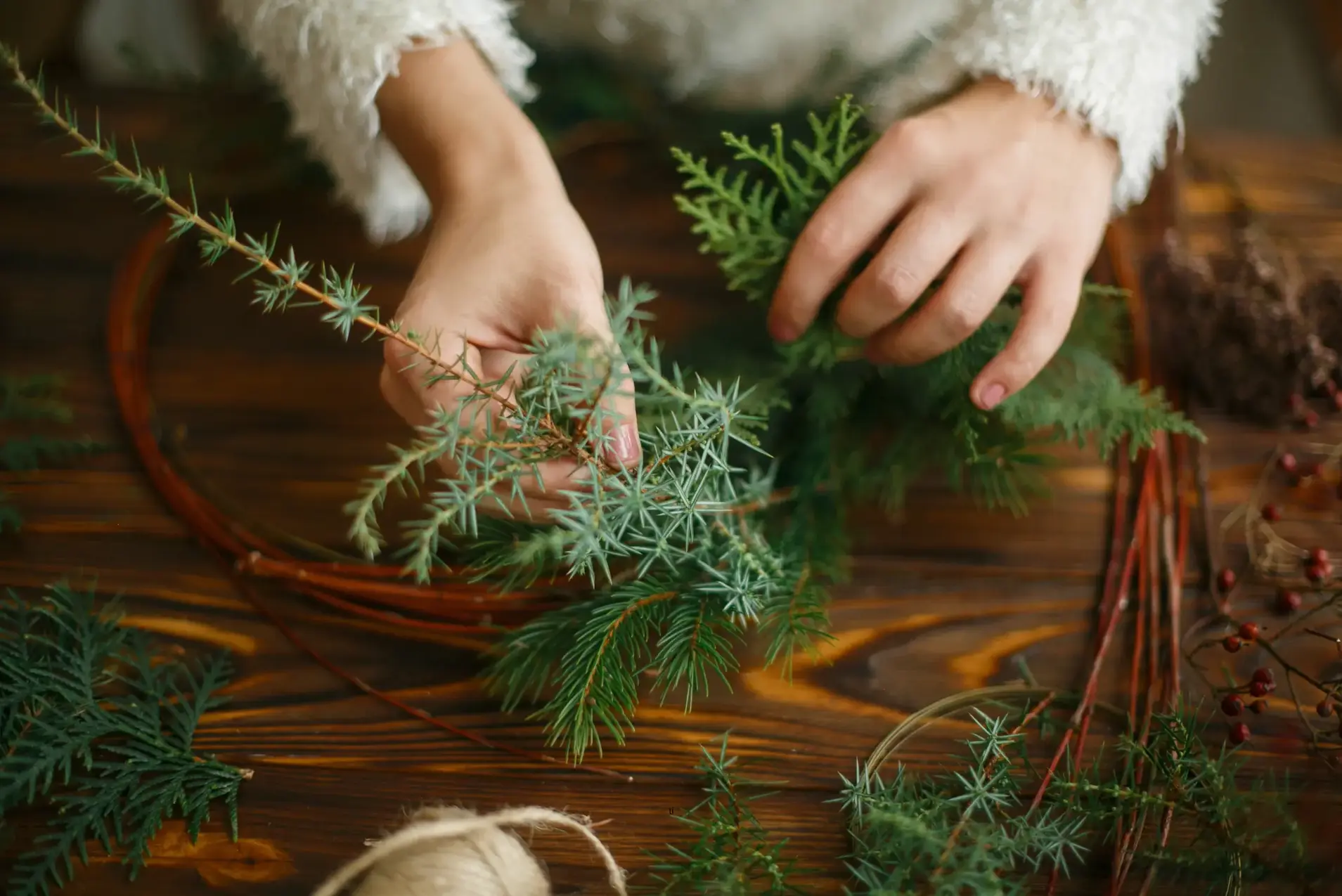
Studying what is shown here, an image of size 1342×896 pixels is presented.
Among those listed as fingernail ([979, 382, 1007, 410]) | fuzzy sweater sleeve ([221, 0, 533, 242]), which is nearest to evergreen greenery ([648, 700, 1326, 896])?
fingernail ([979, 382, 1007, 410])

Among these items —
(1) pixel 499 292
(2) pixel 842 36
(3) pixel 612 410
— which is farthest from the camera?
(2) pixel 842 36

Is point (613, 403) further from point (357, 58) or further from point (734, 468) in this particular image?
point (357, 58)

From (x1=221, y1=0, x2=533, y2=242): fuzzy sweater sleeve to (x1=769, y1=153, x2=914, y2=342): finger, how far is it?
22 cm

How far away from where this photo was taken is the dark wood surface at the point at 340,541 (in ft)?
1.60

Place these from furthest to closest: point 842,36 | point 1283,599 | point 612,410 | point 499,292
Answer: point 842,36 < point 1283,599 < point 499,292 < point 612,410

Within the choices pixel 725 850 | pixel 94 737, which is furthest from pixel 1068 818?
pixel 94 737

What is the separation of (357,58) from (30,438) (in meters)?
0.34

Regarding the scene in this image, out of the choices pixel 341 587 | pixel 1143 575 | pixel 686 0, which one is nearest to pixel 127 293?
pixel 341 587

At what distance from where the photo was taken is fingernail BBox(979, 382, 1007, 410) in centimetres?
47

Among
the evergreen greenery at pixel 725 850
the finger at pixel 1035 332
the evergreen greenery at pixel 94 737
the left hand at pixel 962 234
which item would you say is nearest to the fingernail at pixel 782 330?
the left hand at pixel 962 234

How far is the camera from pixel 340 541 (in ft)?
1.83

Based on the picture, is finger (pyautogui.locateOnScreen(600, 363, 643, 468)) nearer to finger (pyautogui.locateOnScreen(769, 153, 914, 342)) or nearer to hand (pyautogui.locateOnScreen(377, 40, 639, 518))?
hand (pyautogui.locateOnScreen(377, 40, 639, 518))

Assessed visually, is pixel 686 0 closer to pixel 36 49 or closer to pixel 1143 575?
pixel 1143 575

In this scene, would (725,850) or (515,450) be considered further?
(725,850)
